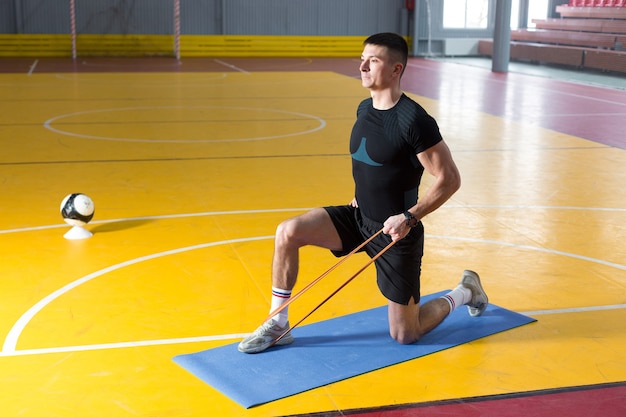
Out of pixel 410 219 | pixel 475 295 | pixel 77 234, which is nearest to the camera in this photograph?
pixel 410 219

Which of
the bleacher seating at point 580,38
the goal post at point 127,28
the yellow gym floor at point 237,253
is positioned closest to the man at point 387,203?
the yellow gym floor at point 237,253

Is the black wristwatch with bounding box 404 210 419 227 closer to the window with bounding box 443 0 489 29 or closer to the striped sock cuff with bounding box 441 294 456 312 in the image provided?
the striped sock cuff with bounding box 441 294 456 312

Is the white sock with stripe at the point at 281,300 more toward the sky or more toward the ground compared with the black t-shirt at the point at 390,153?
more toward the ground

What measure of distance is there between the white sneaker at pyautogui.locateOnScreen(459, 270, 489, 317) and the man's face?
4.47 feet

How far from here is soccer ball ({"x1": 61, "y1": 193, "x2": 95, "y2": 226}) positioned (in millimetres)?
6895

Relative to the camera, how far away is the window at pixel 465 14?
1196 inches

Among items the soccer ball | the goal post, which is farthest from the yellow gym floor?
the goal post

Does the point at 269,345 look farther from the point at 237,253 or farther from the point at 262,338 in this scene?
the point at 237,253

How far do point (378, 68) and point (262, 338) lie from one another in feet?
5.25

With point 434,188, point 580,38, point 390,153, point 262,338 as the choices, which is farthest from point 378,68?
point 580,38

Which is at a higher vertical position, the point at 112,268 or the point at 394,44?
the point at 394,44

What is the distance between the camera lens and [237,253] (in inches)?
256

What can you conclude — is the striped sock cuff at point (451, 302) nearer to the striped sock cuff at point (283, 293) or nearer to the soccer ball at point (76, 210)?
the striped sock cuff at point (283, 293)

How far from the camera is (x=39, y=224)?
7.27 meters
